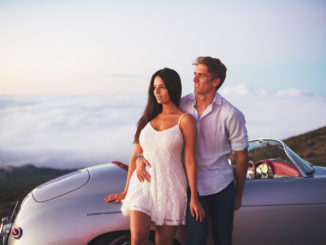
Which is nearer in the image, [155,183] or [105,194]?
[155,183]

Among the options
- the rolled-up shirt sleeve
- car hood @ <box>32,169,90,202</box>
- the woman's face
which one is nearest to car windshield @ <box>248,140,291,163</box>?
the rolled-up shirt sleeve

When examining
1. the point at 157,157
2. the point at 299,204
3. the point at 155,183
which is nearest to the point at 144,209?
the point at 155,183

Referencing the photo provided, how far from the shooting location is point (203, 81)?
2.96 meters

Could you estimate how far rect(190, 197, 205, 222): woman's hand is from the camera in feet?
8.95

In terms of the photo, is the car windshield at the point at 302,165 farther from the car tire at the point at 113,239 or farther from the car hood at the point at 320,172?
the car tire at the point at 113,239

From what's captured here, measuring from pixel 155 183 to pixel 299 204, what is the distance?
1.43m

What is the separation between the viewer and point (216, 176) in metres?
2.90

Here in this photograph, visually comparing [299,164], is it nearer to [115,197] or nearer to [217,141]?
[217,141]

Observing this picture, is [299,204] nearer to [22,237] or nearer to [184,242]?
[184,242]

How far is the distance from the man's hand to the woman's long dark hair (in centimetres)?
24

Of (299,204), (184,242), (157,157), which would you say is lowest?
(184,242)

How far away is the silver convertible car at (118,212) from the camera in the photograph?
2938mm

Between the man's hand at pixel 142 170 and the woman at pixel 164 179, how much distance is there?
0.03 m

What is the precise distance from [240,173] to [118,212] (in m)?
1.10
